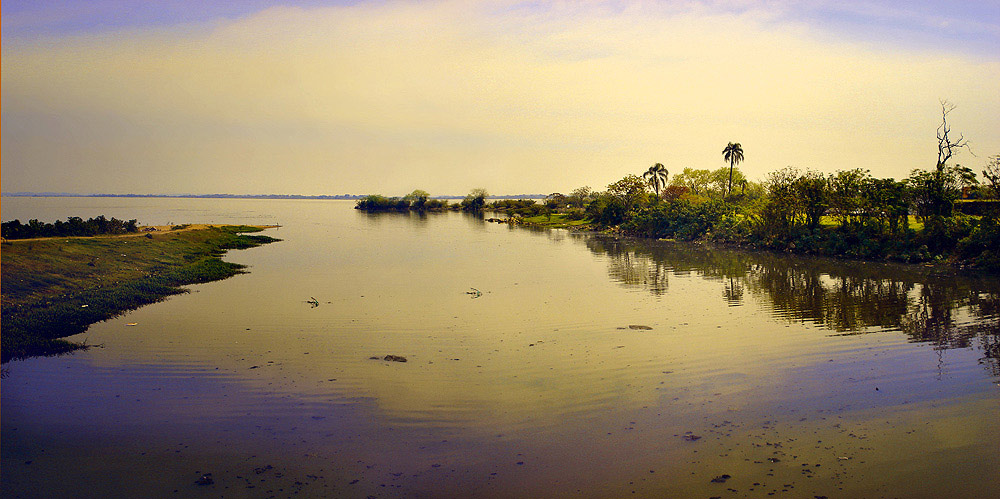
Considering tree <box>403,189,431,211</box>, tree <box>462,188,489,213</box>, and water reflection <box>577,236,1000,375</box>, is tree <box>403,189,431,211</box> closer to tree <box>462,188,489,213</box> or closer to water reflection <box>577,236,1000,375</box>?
tree <box>462,188,489,213</box>

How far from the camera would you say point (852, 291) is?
26.0 metres

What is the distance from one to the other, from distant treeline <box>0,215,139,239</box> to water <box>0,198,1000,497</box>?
1811 centimetres

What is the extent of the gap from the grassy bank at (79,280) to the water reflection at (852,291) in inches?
871

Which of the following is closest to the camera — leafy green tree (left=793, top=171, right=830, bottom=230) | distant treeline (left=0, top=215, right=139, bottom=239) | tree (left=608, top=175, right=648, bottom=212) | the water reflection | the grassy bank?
the grassy bank

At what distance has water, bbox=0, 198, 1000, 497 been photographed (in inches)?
346

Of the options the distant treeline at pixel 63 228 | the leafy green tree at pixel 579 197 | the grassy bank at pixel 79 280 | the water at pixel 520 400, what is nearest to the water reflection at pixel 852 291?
the water at pixel 520 400

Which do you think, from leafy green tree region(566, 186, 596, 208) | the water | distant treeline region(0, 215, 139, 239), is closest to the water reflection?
the water

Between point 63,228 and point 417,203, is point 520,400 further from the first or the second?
point 417,203

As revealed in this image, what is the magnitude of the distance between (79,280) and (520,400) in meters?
23.1

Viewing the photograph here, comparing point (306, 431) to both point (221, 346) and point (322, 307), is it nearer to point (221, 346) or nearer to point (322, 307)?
point (221, 346)

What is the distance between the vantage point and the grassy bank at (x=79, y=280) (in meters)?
17.8

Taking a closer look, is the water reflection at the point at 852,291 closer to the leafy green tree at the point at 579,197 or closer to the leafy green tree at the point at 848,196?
the leafy green tree at the point at 848,196

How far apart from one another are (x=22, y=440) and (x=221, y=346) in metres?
6.65

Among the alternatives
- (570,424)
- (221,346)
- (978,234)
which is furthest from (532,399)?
(978,234)
